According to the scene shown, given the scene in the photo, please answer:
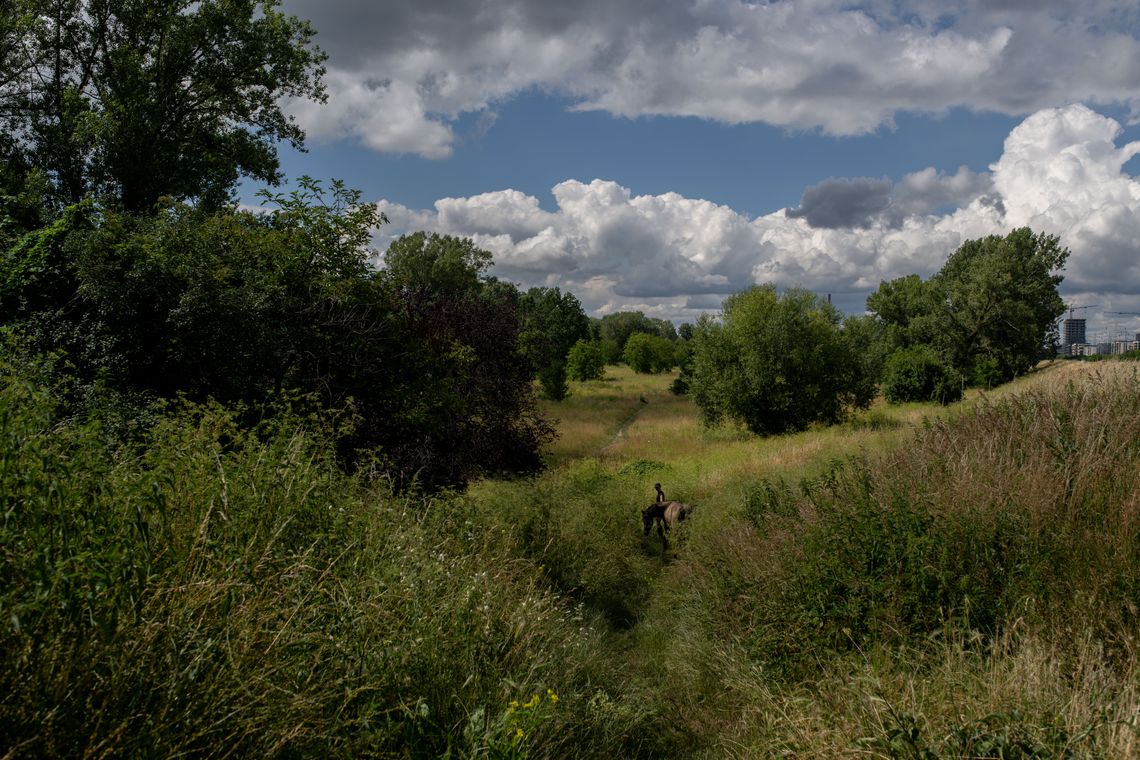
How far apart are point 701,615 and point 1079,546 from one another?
3887 mm

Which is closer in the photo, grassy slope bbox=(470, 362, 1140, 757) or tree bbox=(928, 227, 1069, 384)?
grassy slope bbox=(470, 362, 1140, 757)

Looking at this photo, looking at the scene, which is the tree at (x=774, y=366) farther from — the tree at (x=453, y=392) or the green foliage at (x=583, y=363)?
the green foliage at (x=583, y=363)

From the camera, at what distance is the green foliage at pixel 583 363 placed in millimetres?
61969

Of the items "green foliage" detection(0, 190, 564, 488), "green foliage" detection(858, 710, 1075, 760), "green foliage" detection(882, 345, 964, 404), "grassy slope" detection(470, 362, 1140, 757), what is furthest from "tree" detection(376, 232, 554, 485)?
"green foliage" detection(882, 345, 964, 404)

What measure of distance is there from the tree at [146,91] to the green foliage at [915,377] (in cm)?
3412

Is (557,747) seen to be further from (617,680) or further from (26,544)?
(26,544)

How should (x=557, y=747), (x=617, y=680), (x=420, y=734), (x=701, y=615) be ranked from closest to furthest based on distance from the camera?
(x=420, y=734), (x=557, y=747), (x=617, y=680), (x=701, y=615)

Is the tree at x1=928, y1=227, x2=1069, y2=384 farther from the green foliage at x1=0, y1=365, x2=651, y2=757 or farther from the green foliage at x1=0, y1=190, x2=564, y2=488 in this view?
the green foliage at x1=0, y1=365, x2=651, y2=757

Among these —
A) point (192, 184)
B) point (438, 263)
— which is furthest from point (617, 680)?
point (438, 263)

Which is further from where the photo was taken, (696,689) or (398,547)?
(696,689)

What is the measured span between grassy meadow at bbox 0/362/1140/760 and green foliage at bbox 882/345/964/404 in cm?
3140

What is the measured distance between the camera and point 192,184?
2038 centimetres

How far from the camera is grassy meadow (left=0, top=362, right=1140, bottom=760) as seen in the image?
3.10 meters

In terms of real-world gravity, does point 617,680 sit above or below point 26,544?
below
